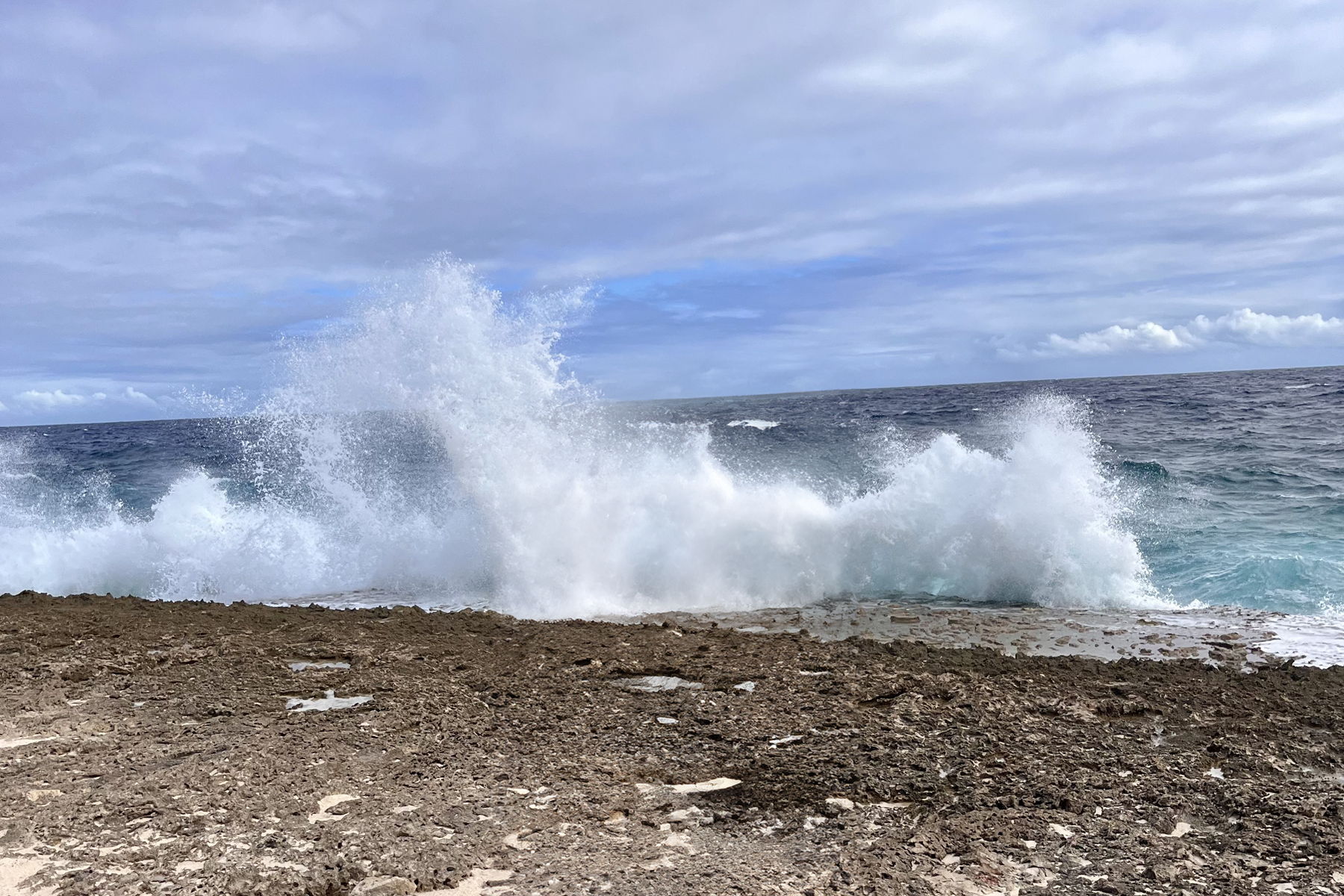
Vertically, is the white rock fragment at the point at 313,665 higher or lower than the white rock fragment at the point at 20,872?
lower

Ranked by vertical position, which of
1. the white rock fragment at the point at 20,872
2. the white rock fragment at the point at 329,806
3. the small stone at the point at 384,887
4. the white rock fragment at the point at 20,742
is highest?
the white rock fragment at the point at 20,742

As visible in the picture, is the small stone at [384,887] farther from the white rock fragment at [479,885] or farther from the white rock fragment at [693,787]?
the white rock fragment at [693,787]

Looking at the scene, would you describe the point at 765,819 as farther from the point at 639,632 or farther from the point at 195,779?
the point at 639,632

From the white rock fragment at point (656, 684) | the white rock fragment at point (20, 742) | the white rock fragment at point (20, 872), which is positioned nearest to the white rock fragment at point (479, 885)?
the white rock fragment at point (20, 872)

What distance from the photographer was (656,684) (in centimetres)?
588

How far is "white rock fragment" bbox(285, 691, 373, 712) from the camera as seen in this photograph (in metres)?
5.40

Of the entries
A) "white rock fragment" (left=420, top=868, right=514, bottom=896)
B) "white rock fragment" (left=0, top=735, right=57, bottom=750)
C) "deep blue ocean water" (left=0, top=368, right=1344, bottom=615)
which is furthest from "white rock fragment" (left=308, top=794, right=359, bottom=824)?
"deep blue ocean water" (left=0, top=368, right=1344, bottom=615)

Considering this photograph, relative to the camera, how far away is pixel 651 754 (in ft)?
14.8

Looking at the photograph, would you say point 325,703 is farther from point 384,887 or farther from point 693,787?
point 693,787

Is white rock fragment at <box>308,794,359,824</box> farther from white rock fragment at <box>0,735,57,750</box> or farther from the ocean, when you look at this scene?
the ocean

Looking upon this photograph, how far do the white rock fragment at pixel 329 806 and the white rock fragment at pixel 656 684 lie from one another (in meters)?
2.10

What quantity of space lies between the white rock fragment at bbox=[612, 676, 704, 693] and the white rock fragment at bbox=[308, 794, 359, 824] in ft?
6.91

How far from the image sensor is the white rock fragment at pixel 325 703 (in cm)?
540

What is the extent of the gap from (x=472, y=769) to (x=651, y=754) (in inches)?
35.7
